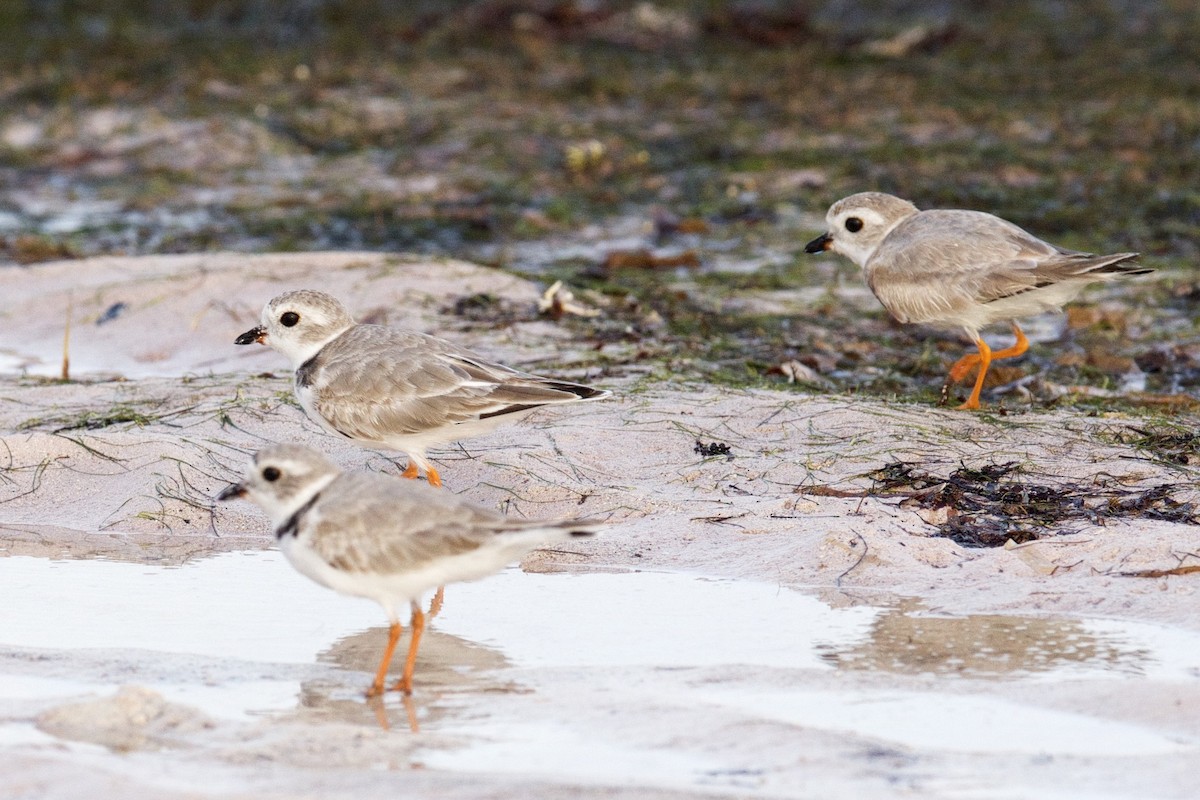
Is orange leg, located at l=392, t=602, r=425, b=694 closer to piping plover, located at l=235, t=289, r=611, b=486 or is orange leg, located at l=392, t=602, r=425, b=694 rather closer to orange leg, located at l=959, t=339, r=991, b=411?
piping plover, located at l=235, t=289, r=611, b=486

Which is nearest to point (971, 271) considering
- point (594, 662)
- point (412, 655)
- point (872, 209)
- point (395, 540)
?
point (872, 209)

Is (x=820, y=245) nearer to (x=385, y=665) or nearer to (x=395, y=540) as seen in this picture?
(x=395, y=540)

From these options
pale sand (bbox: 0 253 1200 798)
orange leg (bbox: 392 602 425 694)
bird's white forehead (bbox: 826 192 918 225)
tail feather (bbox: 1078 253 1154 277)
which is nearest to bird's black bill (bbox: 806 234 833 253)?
bird's white forehead (bbox: 826 192 918 225)

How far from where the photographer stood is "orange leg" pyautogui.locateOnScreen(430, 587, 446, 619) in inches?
254

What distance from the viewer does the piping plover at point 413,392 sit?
23.9 feet

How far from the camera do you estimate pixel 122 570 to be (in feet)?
22.1

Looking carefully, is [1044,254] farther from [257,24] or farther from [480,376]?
[257,24]

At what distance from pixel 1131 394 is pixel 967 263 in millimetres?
1545

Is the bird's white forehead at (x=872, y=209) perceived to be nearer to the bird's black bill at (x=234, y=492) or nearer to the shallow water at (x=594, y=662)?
the shallow water at (x=594, y=662)

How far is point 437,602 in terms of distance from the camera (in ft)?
21.5

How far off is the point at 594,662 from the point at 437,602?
1.15 meters

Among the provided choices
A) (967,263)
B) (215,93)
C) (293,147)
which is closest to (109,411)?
(967,263)

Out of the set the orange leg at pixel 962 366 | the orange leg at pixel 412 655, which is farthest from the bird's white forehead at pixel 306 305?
the orange leg at pixel 962 366

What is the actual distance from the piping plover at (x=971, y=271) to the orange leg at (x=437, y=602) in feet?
11.4
